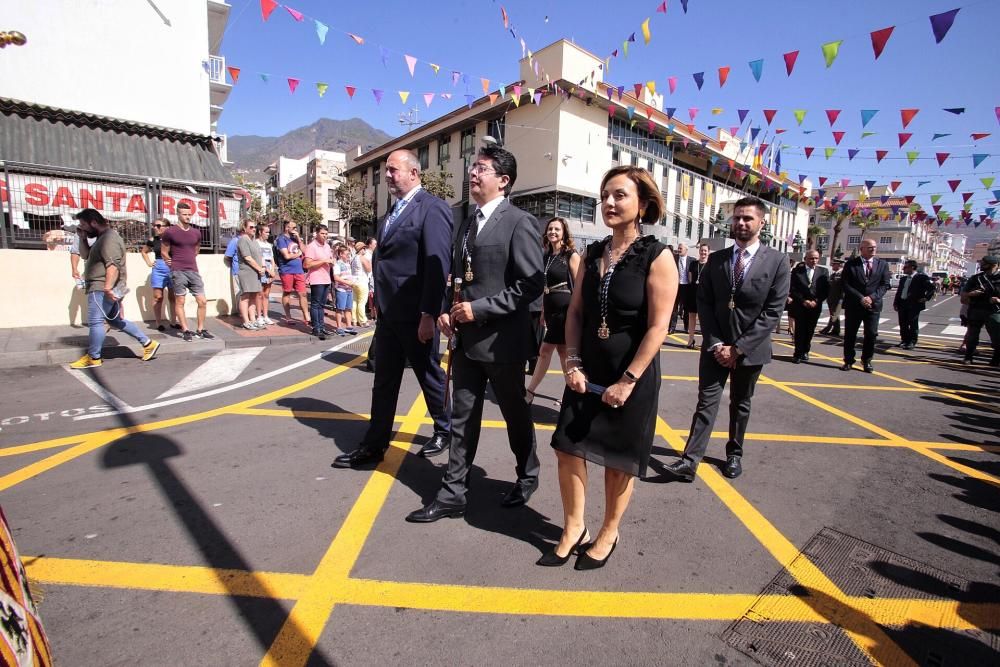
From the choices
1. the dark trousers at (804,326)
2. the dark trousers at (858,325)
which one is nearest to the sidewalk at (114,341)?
the dark trousers at (804,326)

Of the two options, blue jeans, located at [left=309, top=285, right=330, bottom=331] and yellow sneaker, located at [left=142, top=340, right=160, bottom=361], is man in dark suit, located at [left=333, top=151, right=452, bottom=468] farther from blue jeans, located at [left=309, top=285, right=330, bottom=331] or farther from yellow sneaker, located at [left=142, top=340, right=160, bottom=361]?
blue jeans, located at [left=309, top=285, right=330, bottom=331]

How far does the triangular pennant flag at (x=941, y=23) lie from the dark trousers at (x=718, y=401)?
19.2 ft

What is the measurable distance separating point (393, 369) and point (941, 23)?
779 centimetres

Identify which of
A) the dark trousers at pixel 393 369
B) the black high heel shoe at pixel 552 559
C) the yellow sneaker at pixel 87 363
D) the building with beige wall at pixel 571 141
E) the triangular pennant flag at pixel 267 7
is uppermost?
the building with beige wall at pixel 571 141

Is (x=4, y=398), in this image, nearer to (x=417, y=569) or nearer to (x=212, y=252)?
(x=417, y=569)

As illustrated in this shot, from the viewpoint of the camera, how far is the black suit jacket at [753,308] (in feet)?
11.8

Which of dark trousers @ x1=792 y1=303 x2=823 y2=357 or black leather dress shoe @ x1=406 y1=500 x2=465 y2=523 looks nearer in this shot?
black leather dress shoe @ x1=406 y1=500 x2=465 y2=523

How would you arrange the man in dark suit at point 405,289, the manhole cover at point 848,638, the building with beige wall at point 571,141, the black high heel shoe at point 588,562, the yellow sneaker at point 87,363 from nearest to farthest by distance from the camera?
the manhole cover at point 848,638 → the black high heel shoe at point 588,562 → the man in dark suit at point 405,289 → the yellow sneaker at point 87,363 → the building with beige wall at point 571,141

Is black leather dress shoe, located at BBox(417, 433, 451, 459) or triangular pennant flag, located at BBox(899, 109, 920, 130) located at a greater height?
triangular pennant flag, located at BBox(899, 109, 920, 130)

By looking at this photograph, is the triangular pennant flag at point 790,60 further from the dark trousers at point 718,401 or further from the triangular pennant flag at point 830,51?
the dark trousers at point 718,401

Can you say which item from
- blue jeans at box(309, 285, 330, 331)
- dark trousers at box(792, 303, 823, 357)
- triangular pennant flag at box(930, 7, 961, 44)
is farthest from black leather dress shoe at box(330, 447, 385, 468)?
triangular pennant flag at box(930, 7, 961, 44)

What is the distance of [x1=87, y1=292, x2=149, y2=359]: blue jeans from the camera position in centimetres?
586

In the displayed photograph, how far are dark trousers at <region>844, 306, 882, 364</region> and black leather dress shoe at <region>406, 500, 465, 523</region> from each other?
6828 millimetres

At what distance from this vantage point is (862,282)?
24.2ft
